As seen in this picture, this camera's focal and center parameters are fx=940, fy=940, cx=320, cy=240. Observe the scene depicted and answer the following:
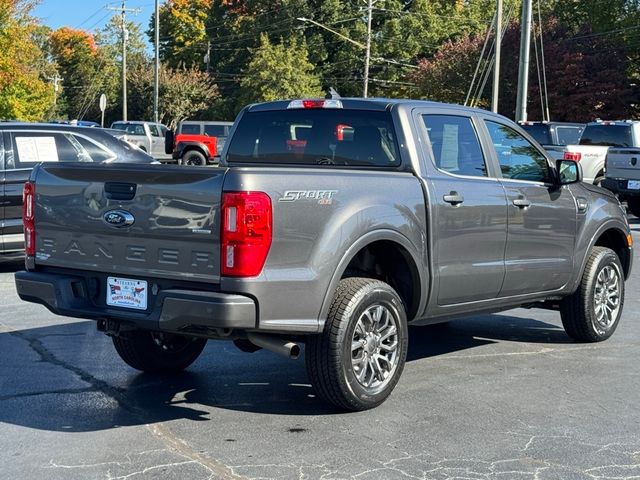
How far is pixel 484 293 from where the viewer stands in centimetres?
669

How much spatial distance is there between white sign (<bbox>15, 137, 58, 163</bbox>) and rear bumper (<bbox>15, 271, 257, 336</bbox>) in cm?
564

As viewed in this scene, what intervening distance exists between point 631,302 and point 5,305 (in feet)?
21.3

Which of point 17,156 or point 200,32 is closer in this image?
point 17,156

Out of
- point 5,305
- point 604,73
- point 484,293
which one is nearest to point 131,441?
point 484,293

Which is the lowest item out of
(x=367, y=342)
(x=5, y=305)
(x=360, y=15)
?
(x=5, y=305)

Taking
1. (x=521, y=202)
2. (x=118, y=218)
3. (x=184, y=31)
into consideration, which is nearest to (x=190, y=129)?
(x=521, y=202)

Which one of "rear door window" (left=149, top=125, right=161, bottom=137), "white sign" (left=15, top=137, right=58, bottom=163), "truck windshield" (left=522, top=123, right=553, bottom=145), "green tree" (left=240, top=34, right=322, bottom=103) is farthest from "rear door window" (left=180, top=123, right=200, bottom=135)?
"white sign" (left=15, top=137, right=58, bottom=163)

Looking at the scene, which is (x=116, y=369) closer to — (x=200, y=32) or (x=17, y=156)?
(x=17, y=156)

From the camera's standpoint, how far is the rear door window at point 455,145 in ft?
21.2

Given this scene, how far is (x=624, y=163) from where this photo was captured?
747 inches

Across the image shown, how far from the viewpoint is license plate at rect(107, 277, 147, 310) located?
535 centimetres

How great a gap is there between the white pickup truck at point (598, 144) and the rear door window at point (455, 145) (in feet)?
48.1

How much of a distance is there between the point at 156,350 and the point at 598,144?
56.6ft

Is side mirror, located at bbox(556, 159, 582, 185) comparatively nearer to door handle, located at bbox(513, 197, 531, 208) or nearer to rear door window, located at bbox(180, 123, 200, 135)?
door handle, located at bbox(513, 197, 531, 208)
